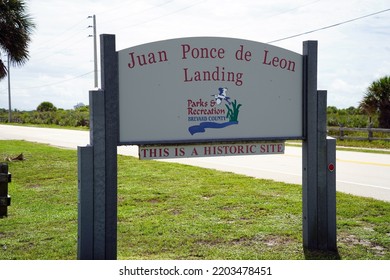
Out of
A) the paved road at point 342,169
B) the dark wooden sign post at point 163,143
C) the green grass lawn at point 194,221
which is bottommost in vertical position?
the green grass lawn at point 194,221

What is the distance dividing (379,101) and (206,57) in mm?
20307

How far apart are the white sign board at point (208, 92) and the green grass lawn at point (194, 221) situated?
4.62 ft

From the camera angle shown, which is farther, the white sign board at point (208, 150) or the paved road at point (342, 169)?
the paved road at point (342, 169)

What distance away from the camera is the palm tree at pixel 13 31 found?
1955 centimetres

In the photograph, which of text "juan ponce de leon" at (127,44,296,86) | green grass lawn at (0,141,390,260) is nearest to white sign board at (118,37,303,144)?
text "juan ponce de leon" at (127,44,296,86)

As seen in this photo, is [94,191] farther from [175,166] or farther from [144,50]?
[175,166]

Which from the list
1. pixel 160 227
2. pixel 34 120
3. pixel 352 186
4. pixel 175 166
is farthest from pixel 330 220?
pixel 34 120

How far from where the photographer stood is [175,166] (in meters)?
14.7

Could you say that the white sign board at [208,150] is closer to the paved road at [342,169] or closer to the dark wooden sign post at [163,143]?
the dark wooden sign post at [163,143]

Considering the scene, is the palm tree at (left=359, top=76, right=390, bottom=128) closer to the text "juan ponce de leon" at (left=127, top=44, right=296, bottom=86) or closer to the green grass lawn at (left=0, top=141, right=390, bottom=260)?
the green grass lawn at (left=0, top=141, right=390, bottom=260)

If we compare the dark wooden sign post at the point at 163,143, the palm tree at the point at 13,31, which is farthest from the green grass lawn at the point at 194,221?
the palm tree at the point at 13,31

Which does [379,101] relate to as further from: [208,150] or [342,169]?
[208,150]

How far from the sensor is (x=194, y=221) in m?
8.04

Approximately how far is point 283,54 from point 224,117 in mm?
1112
